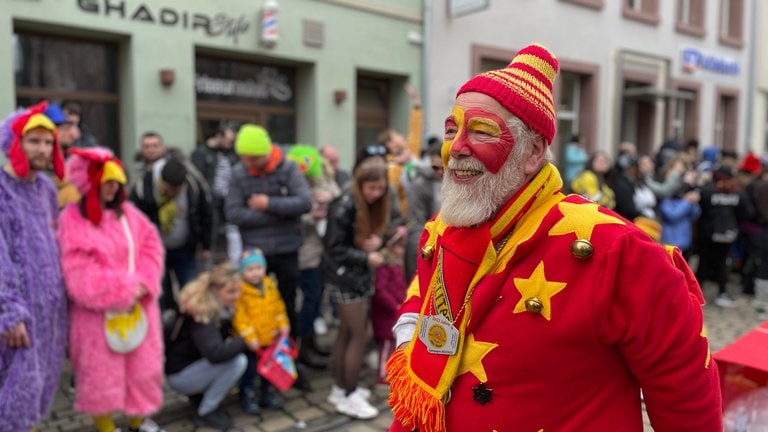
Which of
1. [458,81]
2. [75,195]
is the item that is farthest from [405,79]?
[75,195]

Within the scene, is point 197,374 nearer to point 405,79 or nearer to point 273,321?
point 273,321

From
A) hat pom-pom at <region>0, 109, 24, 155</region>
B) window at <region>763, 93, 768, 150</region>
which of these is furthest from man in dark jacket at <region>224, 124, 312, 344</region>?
window at <region>763, 93, 768, 150</region>

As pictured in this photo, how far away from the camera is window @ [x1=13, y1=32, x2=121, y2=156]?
21.6 ft

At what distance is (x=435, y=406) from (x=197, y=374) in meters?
2.66

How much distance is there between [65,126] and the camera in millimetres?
4652

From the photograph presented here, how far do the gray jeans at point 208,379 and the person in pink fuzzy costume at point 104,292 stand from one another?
0.89 feet

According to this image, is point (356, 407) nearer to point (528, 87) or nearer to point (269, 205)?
point (269, 205)

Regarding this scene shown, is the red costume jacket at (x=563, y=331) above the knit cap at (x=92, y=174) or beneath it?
beneath

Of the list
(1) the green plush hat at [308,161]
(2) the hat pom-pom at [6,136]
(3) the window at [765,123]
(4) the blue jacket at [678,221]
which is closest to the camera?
(2) the hat pom-pom at [6,136]

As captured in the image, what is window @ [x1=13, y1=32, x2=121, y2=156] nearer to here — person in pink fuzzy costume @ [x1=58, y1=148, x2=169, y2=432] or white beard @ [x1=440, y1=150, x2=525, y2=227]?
person in pink fuzzy costume @ [x1=58, y1=148, x2=169, y2=432]

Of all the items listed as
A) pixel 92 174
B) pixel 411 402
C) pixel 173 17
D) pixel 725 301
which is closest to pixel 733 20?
pixel 725 301

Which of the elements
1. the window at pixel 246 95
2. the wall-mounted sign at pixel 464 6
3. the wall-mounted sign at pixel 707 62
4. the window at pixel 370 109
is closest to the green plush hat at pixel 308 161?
the window at pixel 246 95

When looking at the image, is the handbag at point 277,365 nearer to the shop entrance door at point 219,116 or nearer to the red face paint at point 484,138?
the red face paint at point 484,138

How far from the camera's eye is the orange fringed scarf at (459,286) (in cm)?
160
